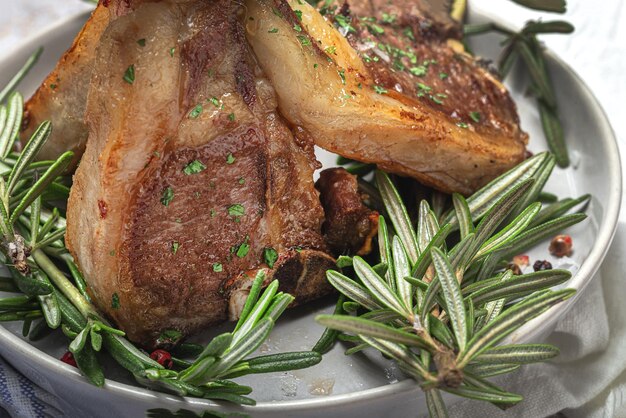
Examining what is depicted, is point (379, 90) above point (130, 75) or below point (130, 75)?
below

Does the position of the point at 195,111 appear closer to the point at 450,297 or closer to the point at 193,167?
the point at 193,167

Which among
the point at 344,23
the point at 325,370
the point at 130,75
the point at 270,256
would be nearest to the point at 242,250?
the point at 270,256

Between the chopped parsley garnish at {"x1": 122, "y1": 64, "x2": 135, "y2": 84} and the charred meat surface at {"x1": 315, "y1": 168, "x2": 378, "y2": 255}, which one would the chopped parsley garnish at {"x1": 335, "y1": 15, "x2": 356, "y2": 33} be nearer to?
the charred meat surface at {"x1": 315, "y1": 168, "x2": 378, "y2": 255}

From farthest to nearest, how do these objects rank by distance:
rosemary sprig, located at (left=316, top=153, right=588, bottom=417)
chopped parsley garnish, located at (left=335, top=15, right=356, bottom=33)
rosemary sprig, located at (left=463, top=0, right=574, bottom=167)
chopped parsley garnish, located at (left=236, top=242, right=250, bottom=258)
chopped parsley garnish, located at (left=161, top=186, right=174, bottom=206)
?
rosemary sprig, located at (left=463, top=0, right=574, bottom=167) < chopped parsley garnish, located at (left=335, top=15, right=356, bottom=33) < chopped parsley garnish, located at (left=236, top=242, right=250, bottom=258) < chopped parsley garnish, located at (left=161, top=186, right=174, bottom=206) < rosemary sprig, located at (left=316, top=153, right=588, bottom=417)

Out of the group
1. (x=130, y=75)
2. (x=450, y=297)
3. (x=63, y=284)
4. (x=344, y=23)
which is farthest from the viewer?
(x=344, y=23)

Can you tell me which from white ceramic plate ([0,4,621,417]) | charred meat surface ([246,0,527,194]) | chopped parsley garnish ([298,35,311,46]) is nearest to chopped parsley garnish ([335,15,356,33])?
charred meat surface ([246,0,527,194])

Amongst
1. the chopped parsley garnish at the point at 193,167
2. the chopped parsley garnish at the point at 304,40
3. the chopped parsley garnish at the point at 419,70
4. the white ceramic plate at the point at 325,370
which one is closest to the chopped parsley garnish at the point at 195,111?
the chopped parsley garnish at the point at 193,167
